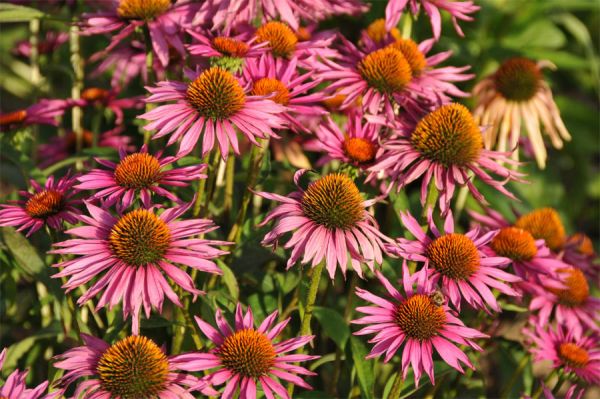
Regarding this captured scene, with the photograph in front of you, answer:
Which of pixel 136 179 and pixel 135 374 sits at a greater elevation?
pixel 136 179

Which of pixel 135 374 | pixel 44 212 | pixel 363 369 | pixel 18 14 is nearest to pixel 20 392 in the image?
pixel 135 374

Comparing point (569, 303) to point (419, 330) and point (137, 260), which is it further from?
point (137, 260)

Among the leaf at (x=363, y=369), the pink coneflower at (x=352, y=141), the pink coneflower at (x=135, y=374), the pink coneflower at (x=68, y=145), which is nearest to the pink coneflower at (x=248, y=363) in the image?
the pink coneflower at (x=135, y=374)

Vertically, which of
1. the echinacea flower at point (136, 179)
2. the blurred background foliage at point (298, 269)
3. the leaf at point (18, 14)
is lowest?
the blurred background foliage at point (298, 269)

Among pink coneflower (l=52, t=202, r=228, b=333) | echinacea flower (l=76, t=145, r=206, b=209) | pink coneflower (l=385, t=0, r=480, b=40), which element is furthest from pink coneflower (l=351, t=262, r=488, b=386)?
pink coneflower (l=385, t=0, r=480, b=40)

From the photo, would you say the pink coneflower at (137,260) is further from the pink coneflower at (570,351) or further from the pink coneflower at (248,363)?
the pink coneflower at (570,351)

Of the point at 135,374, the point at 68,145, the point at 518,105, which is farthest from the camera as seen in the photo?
the point at 68,145
